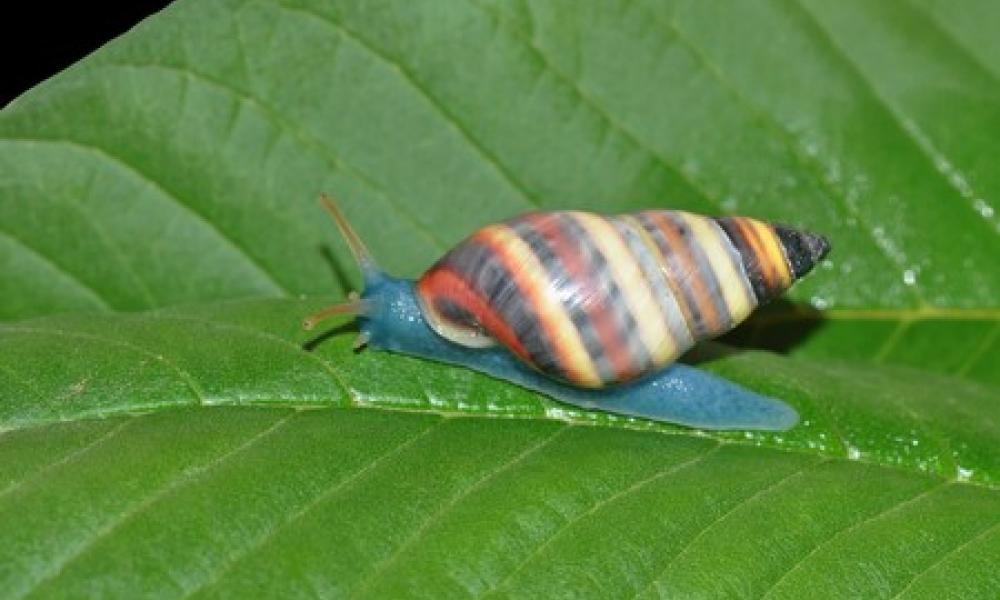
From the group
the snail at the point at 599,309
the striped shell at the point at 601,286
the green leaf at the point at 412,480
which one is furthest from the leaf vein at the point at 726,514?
the striped shell at the point at 601,286

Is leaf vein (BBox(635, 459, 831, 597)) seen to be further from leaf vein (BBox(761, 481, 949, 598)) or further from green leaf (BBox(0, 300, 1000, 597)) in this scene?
leaf vein (BBox(761, 481, 949, 598))

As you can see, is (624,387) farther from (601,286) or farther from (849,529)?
(849,529)

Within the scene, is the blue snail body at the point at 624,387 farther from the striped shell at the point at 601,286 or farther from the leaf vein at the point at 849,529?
the leaf vein at the point at 849,529

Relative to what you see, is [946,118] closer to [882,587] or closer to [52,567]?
[882,587]

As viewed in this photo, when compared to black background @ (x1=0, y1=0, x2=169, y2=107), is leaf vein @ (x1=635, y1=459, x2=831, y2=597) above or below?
below

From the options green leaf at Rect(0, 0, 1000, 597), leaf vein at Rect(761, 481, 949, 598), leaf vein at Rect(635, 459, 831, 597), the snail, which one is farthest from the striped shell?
leaf vein at Rect(761, 481, 949, 598)

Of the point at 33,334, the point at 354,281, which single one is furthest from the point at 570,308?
the point at 33,334
